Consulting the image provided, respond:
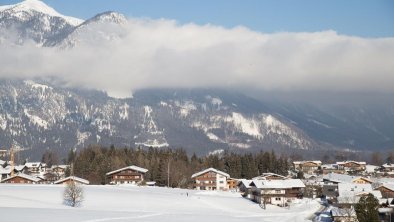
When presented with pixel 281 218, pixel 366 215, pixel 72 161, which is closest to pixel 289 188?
pixel 281 218

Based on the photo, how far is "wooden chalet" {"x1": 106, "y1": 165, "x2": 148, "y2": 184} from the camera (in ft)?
426

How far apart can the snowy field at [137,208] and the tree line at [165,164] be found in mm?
31097

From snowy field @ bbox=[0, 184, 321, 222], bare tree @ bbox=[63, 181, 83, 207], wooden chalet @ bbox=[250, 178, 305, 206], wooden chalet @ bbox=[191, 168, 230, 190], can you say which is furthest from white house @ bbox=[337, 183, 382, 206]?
bare tree @ bbox=[63, 181, 83, 207]

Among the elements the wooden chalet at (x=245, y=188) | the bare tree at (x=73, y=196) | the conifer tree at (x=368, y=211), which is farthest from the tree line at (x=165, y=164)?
the conifer tree at (x=368, y=211)

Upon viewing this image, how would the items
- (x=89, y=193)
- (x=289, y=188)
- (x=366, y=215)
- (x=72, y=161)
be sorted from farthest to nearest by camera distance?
(x=72, y=161)
(x=289, y=188)
(x=89, y=193)
(x=366, y=215)

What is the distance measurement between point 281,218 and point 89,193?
103ft

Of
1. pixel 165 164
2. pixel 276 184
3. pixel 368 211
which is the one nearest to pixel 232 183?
pixel 165 164

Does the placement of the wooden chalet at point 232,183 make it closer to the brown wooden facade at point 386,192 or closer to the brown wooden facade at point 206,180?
the brown wooden facade at point 206,180

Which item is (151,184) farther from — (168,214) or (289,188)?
(168,214)

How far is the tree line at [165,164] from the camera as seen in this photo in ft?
431

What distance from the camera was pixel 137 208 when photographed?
79.4m

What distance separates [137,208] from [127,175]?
5222cm

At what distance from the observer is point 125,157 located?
477ft

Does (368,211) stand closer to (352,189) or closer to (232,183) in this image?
(352,189)
